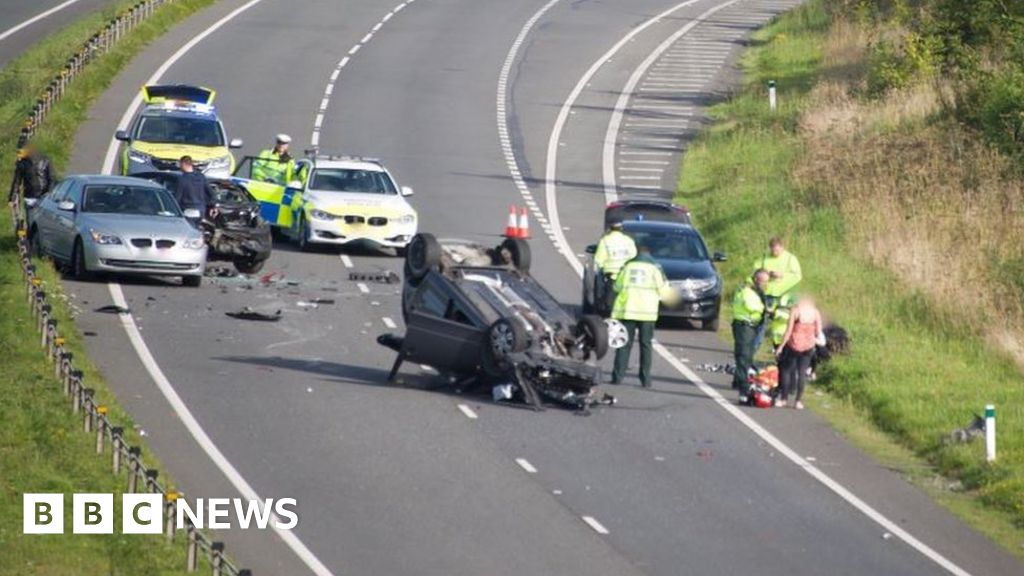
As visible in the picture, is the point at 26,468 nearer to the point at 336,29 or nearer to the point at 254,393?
the point at 254,393

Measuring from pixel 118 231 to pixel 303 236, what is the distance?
4.99 m

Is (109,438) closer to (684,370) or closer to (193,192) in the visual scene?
(684,370)

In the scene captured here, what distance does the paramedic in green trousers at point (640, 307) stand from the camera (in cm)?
2709

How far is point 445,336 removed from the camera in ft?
83.8

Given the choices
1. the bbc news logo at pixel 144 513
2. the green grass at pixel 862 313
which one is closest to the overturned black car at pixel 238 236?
the green grass at pixel 862 313

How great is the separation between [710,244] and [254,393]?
Answer: 46.8ft

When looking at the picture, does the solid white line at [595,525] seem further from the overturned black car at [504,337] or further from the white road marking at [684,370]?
the overturned black car at [504,337]

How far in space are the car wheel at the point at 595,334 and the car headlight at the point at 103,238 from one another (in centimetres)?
876

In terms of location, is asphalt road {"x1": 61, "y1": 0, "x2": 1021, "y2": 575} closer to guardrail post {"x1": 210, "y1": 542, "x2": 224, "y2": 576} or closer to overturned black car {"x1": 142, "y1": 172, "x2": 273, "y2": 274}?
overturned black car {"x1": 142, "y1": 172, "x2": 273, "y2": 274}

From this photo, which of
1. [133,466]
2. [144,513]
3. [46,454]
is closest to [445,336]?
[46,454]

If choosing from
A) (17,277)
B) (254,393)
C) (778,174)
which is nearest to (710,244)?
(778,174)

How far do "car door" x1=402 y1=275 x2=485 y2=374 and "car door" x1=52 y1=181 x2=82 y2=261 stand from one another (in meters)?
7.99

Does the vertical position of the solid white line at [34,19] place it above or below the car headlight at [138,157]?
below

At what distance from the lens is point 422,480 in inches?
861
